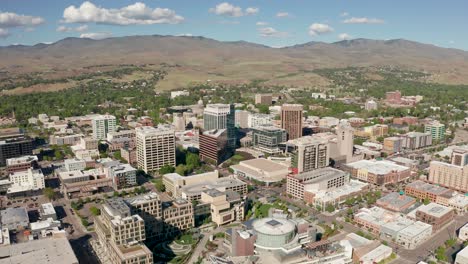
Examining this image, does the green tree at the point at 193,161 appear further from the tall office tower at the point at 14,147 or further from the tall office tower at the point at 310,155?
the tall office tower at the point at 14,147

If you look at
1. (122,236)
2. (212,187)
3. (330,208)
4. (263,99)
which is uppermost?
(263,99)

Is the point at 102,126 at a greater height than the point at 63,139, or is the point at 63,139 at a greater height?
the point at 102,126

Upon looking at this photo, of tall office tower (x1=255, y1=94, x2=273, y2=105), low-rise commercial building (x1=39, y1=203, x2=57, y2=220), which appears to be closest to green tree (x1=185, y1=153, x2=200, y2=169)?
low-rise commercial building (x1=39, y1=203, x2=57, y2=220)

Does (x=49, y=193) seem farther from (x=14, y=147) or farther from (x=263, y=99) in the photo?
(x=263, y=99)

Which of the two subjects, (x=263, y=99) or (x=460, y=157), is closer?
(x=460, y=157)

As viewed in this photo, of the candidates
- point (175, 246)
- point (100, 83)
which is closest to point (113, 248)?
point (175, 246)

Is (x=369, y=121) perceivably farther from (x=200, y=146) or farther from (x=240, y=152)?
(x=200, y=146)

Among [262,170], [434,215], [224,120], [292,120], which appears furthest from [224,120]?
[434,215]

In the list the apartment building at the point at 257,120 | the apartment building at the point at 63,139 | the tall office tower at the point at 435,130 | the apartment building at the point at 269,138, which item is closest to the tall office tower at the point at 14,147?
the apartment building at the point at 63,139
